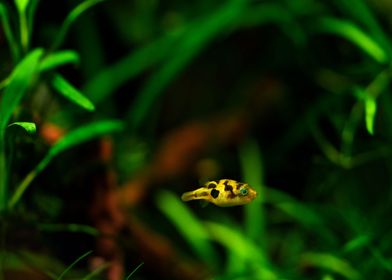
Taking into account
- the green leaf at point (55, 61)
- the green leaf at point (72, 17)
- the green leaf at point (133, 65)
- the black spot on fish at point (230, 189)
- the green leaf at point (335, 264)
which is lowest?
the black spot on fish at point (230, 189)

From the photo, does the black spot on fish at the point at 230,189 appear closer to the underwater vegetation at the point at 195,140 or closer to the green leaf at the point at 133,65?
the underwater vegetation at the point at 195,140

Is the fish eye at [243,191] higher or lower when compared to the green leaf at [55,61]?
lower

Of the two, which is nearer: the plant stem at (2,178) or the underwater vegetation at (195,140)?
the plant stem at (2,178)

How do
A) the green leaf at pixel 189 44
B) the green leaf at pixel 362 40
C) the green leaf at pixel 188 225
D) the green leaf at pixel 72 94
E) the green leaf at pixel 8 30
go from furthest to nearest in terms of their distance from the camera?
the green leaf at pixel 188 225 < the green leaf at pixel 189 44 < the green leaf at pixel 362 40 < the green leaf at pixel 8 30 < the green leaf at pixel 72 94

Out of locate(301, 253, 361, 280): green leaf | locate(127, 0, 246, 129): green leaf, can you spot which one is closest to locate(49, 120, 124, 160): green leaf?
locate(127, 0, 246, 129): green leaf

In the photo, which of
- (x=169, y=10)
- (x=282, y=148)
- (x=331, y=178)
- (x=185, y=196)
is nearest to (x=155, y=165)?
(x=282, y=148)

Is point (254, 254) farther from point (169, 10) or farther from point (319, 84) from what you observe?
point (169, 10)

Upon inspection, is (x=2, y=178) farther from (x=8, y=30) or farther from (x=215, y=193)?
(x=215, y=193)

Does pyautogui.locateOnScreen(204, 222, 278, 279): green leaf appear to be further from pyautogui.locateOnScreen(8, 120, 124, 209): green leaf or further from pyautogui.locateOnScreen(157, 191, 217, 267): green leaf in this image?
pyautogui.locateOnScreen(8, 120, 124, 209): green leaf

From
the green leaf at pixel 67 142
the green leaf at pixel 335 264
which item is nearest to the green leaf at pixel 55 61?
the green leaf at pixel 67 142
